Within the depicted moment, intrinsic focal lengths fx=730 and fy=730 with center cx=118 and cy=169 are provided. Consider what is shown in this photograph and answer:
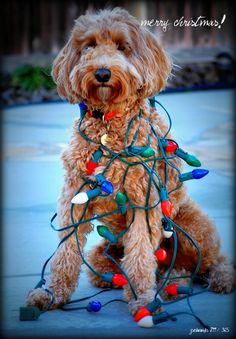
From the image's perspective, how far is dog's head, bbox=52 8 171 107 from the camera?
3.48 metres

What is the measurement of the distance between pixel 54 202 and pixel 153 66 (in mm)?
2361

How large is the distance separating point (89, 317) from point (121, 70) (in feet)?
3.95

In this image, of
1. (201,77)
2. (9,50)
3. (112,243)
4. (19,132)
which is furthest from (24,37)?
(112,243)

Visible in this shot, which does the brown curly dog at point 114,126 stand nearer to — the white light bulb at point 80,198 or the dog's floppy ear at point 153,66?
the dog's floppy ear at point 153,66

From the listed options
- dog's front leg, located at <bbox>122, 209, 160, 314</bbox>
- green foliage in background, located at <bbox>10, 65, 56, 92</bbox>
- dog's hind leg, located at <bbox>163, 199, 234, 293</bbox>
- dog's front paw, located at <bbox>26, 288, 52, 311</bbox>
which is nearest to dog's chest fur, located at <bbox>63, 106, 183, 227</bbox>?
dog's front leg, located at <bbox>122, 209, 160, 314</bbox>

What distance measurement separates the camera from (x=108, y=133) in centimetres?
370

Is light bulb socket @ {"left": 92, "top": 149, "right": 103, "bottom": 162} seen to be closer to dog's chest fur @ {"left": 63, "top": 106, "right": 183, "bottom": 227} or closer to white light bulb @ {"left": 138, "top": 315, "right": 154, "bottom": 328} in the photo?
dog's chest fur @ {"left": 63, "top": 106, "right": 183, "bottom": 227}

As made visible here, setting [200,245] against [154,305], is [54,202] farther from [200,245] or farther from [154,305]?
[154,305]

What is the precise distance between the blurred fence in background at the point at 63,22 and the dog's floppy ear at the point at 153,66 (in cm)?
843

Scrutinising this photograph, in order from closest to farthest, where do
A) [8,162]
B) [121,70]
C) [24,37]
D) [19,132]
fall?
1. [121,70]
2. [8,162]
3. [19,132]
4. [24,37]

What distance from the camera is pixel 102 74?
3453 mm

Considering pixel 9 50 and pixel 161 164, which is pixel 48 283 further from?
pixel 9 50

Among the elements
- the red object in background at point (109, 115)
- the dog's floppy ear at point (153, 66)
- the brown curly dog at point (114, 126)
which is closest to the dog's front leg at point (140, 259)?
the brown curly dog at point (114, 126)

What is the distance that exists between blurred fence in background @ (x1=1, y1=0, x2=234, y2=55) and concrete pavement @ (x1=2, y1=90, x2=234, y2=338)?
5.29ft
